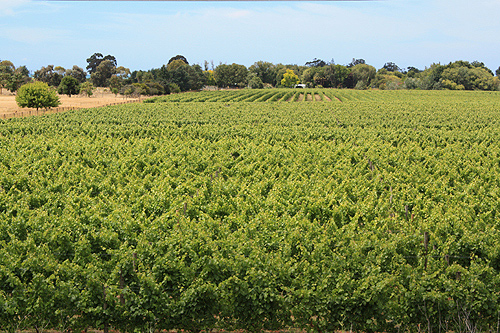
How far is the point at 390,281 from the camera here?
870 centimetres

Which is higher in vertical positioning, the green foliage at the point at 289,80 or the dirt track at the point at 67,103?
the green foliage at the point at 289,80

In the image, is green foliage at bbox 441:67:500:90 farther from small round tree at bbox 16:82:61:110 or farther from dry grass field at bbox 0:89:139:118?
small round tree at bbox 16:82:61:110

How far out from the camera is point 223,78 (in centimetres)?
14600

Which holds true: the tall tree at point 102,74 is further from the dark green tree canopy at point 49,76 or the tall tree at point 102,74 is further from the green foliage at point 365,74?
the green foliage at point 365,74

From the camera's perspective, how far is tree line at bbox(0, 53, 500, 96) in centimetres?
11200

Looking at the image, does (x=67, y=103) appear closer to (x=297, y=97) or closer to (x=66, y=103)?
(x=66, y=103)

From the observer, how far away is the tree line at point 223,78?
112 meters

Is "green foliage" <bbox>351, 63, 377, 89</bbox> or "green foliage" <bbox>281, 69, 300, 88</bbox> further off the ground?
"green foliage" <bbox>351, 63, 377, 89</bbox>

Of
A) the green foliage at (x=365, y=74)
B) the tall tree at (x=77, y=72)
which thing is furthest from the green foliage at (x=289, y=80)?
the tall tree at (x=77, y=72)

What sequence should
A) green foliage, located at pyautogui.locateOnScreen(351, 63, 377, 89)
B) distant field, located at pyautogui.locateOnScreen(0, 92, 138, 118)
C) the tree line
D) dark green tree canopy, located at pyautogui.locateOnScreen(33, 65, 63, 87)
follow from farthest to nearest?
1. green foliage, located at pyautogui.locateOnScreen(351, 63, 377, 89)
2. dark green tree canopy, located at pyautogui.locateOnScreen(33, 65, 63, 87)
3. the tree line
4. distant field, located at pyautogui.locateOnScreen(0, 92, 138, 118)

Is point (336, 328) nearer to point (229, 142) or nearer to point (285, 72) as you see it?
point (229, 142)

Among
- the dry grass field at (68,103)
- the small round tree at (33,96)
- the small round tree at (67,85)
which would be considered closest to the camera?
the small round tree at (33,96)

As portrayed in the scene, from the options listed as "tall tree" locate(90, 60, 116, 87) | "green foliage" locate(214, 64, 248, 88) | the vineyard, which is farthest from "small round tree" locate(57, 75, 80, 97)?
the vineyard

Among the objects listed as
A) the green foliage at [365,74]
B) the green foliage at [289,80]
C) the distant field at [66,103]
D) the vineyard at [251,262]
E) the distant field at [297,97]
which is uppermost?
the green foliage at [365,74]
